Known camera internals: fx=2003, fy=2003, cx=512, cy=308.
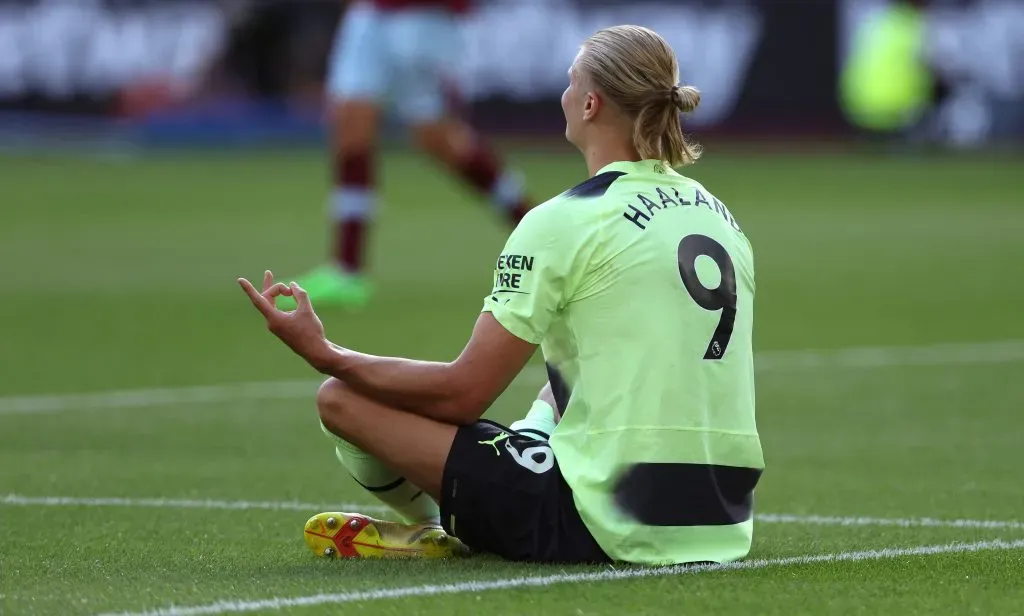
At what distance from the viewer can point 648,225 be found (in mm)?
4914

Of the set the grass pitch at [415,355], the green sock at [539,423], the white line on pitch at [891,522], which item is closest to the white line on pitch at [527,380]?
the grass pitch at [415,355]

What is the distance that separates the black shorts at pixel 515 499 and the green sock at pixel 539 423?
1.05 feet

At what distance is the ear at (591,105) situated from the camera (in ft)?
16.5

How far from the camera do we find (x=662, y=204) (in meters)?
4.96

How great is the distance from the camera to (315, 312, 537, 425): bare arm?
16.0 ft

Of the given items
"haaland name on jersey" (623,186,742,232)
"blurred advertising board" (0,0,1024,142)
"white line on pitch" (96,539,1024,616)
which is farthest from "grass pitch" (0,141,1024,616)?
"blurred advertising board" (0,0,1024,142)

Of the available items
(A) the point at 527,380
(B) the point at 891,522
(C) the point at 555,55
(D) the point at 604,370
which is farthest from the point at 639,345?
(C) the point at 555,55

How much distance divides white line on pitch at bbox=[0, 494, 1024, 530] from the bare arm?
1.38 m

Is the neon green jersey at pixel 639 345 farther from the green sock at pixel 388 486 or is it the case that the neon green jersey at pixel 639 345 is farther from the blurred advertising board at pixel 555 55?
the blurred advertising board at pixel 555 55

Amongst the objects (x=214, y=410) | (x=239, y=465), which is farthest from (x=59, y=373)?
(x=239, y=465)

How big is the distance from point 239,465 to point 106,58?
74.1 ft

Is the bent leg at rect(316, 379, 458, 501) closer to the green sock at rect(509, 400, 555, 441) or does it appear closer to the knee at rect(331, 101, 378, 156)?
the green sock at rect(509, 400, 555, 441)

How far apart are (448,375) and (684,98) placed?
91 centimetres

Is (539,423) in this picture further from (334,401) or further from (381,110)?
(381,110)
